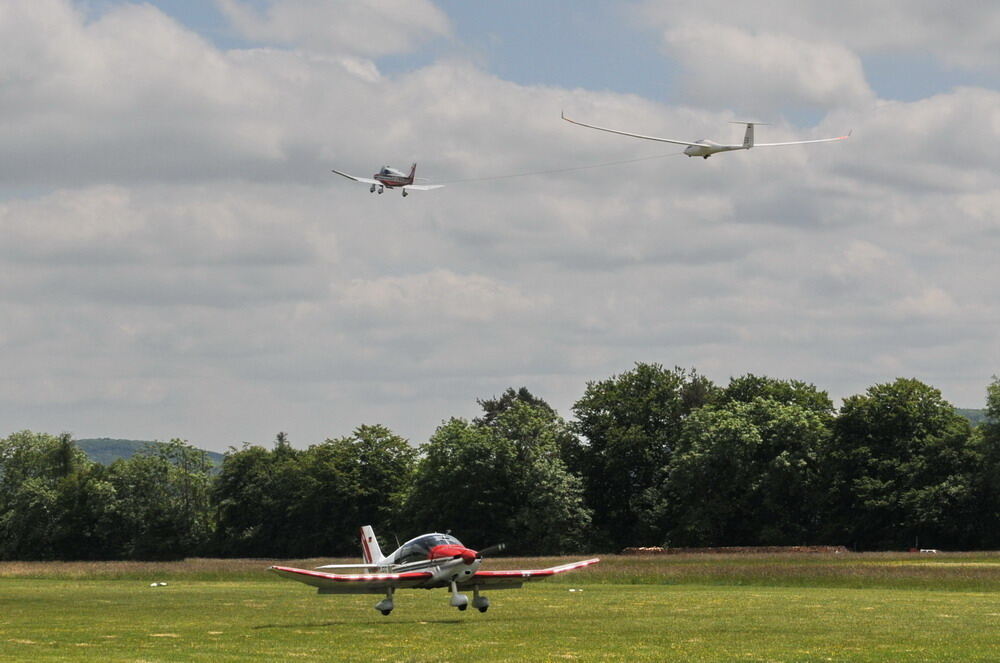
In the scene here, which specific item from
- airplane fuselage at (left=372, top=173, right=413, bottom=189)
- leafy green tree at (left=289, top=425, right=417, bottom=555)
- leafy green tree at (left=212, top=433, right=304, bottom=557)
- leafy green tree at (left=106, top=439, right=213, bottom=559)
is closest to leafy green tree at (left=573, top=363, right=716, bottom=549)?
leafy green tree at (left=289, top=425, right=417, bottom=555)

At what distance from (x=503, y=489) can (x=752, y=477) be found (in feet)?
70.7

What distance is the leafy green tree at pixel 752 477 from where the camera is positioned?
10112 cm

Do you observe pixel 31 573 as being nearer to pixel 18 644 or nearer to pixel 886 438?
pixel 18 644

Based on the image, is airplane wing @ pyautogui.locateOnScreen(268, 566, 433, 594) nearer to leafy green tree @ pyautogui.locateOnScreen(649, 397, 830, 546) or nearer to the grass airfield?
the grass airfield

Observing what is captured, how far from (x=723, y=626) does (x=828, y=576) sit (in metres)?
26.1

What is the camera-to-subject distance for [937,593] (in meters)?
49.0

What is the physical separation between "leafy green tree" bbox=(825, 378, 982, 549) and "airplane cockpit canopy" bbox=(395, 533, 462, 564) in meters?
62.3

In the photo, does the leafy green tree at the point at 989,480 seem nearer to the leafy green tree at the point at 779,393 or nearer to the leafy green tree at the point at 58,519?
the leafy green tree at the point at 779,393

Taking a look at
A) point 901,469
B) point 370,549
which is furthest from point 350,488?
point 370,549

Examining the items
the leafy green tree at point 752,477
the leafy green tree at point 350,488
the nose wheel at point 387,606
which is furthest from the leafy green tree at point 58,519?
the nose wheel at point 387,606

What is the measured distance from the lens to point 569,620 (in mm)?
36781

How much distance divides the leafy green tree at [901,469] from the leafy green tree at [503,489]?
72.8ft

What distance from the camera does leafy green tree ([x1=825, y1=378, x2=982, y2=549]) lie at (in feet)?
301

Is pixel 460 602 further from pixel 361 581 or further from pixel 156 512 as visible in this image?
pixel 156 512
